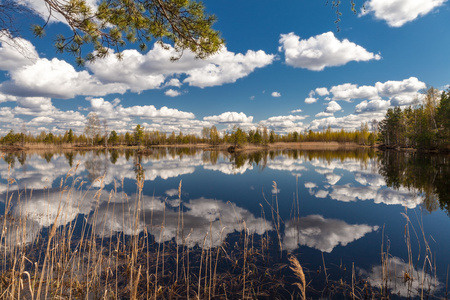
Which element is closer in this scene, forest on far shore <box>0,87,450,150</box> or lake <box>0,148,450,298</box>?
lake <box>0,148,450,298</box>

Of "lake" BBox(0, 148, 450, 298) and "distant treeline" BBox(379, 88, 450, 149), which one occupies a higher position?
"distant treeline" BBox(379, 88, 450, 149)

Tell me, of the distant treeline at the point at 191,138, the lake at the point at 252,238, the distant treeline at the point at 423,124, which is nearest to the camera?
the lake at the point at 252,238

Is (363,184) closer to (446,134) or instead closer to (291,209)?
(291,209)

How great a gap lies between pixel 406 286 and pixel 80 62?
29.2 feet

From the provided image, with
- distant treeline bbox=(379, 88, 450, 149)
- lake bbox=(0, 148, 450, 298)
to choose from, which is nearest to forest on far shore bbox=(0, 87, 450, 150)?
distant treeline bbox=(379, 88, 450, 149)

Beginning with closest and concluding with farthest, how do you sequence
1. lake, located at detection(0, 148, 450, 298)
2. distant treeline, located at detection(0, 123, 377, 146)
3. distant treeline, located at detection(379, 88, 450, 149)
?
lake, located at detection(0, 148, 450, 298) < distant treeline, located at detection(379, 88, 450, 149) < distant treeline, located at detection(0, 123, 377, 146)

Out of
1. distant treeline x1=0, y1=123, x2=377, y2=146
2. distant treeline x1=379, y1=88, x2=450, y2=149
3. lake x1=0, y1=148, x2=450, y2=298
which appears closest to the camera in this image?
lake x1=0, y1=148, x2=450, y2=298

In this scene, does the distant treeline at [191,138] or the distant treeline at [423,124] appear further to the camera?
the distant treeline at [191,138]

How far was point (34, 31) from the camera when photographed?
14.6 feet

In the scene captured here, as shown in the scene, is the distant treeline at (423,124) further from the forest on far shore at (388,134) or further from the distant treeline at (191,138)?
the distant treeline at (191,138)

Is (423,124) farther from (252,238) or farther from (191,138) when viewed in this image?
(191,138)

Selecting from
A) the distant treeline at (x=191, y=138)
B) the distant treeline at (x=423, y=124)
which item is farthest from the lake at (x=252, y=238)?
the distant treeline at (x=191, y=138)

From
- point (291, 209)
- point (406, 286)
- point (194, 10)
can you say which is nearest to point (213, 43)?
point (194, 10)

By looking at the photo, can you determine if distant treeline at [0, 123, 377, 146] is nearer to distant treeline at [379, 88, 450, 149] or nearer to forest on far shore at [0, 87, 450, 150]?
forest on far shore at [0, 87, 450, 150]
